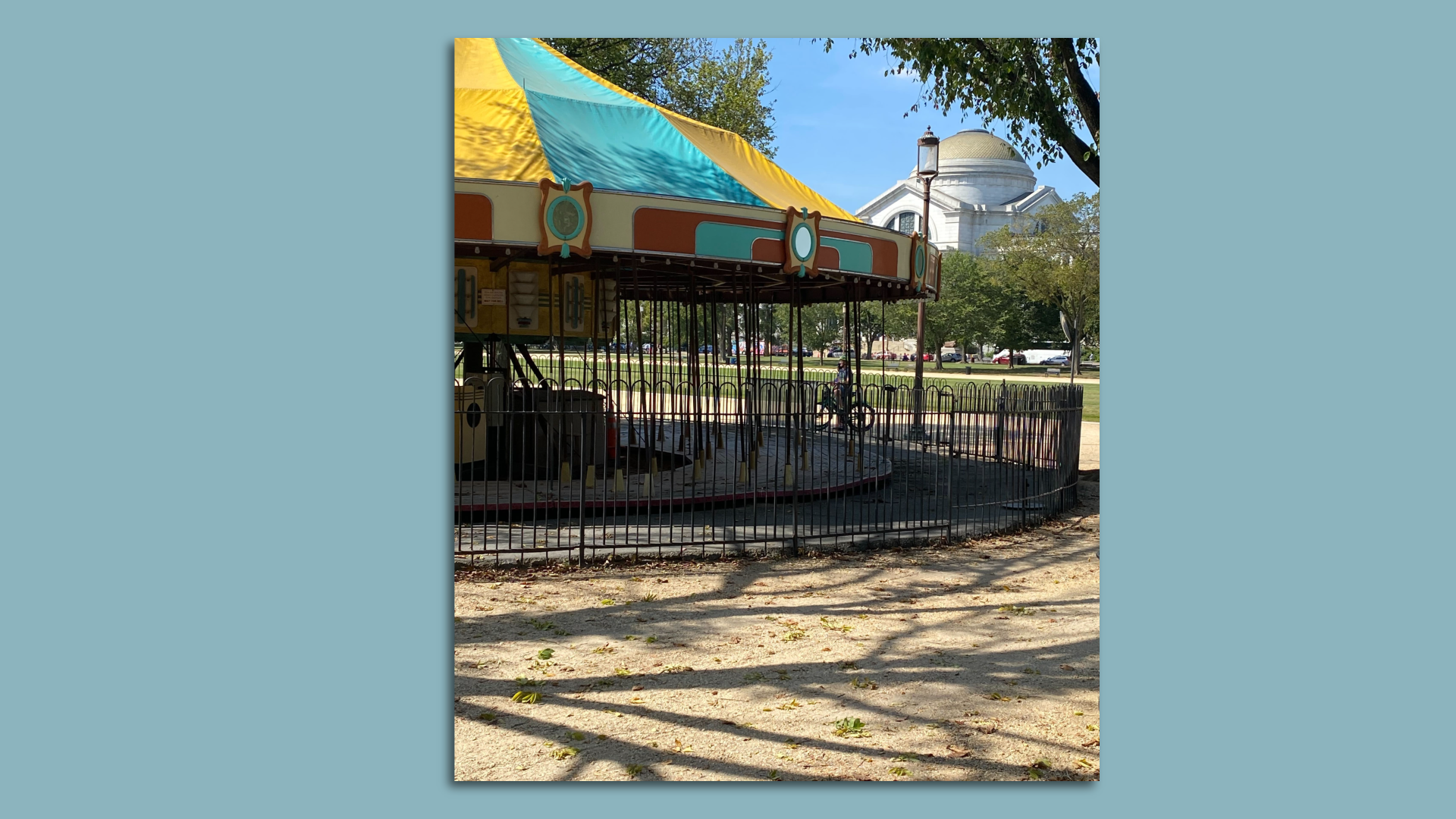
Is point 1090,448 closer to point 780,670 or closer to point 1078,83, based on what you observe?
point 1078,83

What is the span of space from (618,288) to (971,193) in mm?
15147

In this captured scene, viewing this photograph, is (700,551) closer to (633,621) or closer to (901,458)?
(633,621)

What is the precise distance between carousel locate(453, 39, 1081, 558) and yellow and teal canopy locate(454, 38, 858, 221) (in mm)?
27

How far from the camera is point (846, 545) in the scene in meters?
8.54

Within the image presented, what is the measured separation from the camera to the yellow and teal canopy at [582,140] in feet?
29.6

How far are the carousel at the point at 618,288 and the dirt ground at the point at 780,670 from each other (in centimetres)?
88

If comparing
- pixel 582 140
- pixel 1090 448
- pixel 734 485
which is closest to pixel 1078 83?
pixel 582 140

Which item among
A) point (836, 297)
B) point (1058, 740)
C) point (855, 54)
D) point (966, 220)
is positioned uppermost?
point (966, 220)

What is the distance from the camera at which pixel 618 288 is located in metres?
12.1

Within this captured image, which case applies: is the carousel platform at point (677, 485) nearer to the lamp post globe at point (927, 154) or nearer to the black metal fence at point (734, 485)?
the black metal fence at point (734, 485)

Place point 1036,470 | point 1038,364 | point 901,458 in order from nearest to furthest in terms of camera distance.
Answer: point 1036,470, point 901,458, point 1038,364

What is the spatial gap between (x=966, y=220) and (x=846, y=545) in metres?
24.9

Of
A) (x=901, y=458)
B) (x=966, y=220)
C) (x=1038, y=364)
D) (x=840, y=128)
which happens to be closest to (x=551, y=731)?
(x=840, y=128)

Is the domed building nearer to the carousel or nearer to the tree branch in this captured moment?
the carousel
